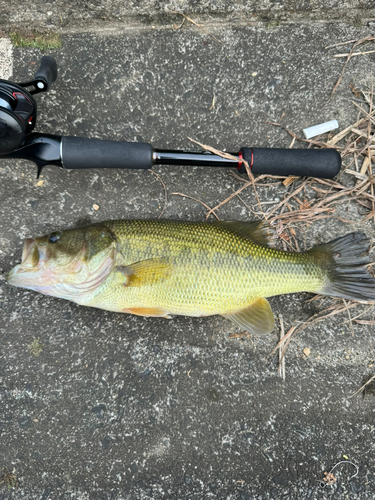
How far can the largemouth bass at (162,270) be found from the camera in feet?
6.64

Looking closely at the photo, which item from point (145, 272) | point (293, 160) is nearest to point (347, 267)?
point (293, 160)

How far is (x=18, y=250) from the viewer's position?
2328mm

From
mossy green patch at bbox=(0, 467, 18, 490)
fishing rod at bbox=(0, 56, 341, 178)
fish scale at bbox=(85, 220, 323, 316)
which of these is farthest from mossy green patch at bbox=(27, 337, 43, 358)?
fishing rod at bbox=(0, 56, 341, 178)

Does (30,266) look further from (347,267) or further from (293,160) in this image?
(347,267)

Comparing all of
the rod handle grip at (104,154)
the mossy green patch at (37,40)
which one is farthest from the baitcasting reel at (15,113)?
the mossy green patch at (37,40)

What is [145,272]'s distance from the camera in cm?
204

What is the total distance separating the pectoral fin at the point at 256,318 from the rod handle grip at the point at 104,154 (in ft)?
4.14

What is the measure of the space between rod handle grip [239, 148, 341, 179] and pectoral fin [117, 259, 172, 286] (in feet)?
3.04

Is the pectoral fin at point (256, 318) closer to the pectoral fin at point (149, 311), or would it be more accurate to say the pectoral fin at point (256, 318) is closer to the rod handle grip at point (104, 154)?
the pectoral fin at point (149, 311)

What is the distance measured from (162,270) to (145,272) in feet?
0.38

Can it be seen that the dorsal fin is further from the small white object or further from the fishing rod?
the small white object

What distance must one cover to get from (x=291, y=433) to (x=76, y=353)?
5.73 ft

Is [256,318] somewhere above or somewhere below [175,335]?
above

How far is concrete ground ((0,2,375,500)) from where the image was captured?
2.15 meters
